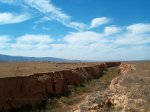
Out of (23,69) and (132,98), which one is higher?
(23,69)

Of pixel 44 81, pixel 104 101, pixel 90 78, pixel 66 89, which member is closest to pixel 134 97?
pixel 104 101

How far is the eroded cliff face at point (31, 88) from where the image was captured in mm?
25109

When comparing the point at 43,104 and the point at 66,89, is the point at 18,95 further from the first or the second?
the point at 66,89

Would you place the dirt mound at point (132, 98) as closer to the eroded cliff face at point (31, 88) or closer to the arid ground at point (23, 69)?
the eroded cliff face at point (31, 88)

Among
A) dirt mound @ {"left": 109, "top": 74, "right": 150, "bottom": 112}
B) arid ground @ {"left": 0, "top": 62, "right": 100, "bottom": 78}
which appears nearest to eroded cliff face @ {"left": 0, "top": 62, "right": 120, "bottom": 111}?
arid ground @ {"left": 0, "top": 62, "right": 100, "bottom": 78}

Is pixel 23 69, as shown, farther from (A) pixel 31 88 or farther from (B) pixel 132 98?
(B) pixel 132 98

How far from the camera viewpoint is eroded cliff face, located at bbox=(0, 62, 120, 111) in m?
25.1

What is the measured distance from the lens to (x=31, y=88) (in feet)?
93.2

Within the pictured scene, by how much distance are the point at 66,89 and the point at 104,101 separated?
497 inches

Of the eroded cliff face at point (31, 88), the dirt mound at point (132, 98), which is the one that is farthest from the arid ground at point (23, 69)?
the dirt mound at point (132, 98)

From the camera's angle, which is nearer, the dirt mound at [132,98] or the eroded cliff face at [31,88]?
the dirt mound at [132,98]

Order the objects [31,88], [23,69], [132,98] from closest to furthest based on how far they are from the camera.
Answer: [132,98] → [31,88] → [23,69]

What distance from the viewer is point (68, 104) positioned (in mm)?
29641

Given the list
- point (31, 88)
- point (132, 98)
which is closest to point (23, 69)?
point (31, 88)
